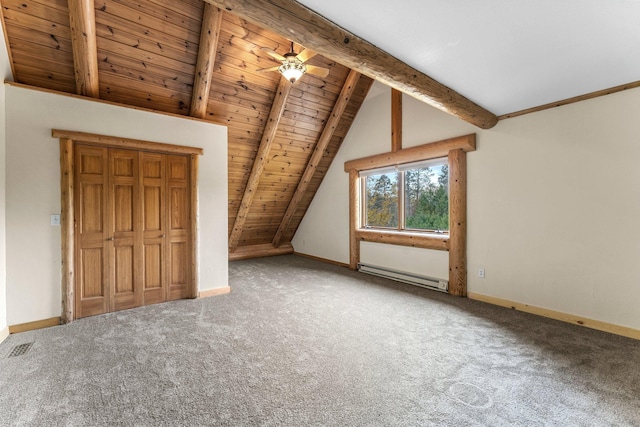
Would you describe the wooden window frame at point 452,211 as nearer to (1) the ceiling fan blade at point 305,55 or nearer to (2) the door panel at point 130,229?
(1) the ceiling fan blade at point 305,55

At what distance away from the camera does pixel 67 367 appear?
2170mm

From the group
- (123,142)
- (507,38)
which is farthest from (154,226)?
(507,38)

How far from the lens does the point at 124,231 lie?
11.2ft

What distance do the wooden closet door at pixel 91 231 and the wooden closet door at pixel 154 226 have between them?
0.38m

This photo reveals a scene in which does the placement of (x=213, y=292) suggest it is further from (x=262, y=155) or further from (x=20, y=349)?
(x=262, y=155)

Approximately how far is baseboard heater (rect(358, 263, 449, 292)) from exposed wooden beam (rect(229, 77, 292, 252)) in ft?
8.13

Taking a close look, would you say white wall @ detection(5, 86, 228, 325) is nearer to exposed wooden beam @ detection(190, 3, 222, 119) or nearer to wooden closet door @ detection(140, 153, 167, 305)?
wooden closet door @ detection(140, 153, 167, 305)

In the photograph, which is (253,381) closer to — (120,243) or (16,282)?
(120,243)

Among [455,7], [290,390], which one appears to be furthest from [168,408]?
[455,7]

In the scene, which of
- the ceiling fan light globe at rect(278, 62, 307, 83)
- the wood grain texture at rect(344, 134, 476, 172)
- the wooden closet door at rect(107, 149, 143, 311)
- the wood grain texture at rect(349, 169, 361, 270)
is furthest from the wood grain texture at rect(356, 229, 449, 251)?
the wooden closet door at rect(107, 149, 143, 311)

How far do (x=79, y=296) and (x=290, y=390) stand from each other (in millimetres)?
2803

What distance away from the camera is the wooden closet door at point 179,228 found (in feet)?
12.2

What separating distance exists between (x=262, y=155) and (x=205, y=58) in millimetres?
1735

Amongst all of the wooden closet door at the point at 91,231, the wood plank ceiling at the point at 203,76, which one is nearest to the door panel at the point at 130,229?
the wooden closet door at the point at 91,231
